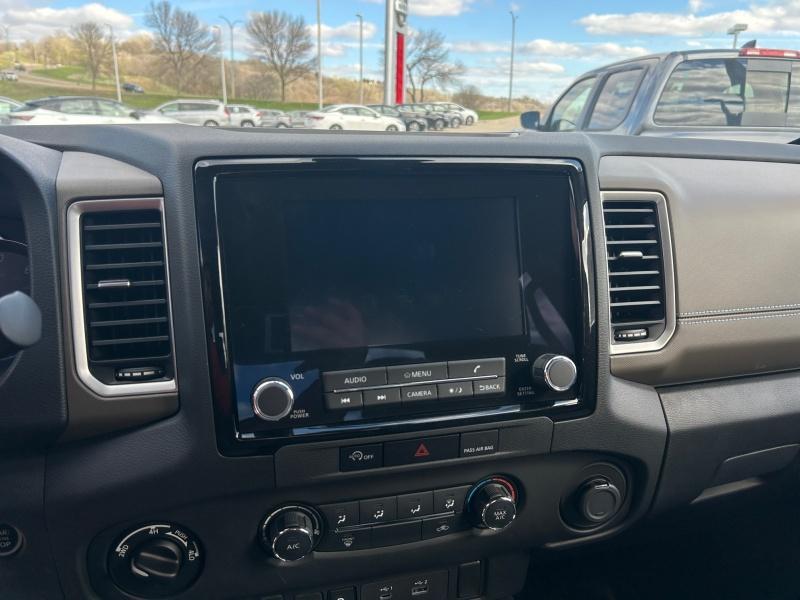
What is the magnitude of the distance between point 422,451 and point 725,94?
13.5 ft

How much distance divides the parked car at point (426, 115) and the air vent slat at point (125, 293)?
26994 millimetres

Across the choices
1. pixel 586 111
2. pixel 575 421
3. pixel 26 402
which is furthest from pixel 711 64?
pixel 26 402

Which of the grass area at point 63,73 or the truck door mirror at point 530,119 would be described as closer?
the truck door mirror at point 530,119

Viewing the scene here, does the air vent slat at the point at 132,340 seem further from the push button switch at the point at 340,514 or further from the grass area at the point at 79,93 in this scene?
the grass area at the point at 79,93

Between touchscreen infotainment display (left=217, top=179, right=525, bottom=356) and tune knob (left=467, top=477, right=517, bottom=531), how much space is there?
389mm

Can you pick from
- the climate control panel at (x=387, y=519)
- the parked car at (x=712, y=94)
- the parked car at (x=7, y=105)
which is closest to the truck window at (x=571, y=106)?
the parked car at (x=712, y=94)

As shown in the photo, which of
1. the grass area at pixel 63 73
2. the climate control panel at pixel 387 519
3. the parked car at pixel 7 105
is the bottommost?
the climate control panel at pixel 387 519

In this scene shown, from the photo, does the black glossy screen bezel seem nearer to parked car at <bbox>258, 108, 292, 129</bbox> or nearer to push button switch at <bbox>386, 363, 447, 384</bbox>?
push button switch at <bbox>386, 363, 447, 384</bbox>

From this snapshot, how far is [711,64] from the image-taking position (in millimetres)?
4711

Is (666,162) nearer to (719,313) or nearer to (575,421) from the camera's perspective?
(719,313)

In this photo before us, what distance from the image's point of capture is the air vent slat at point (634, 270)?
5.73 ft

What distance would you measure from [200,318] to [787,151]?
182cm

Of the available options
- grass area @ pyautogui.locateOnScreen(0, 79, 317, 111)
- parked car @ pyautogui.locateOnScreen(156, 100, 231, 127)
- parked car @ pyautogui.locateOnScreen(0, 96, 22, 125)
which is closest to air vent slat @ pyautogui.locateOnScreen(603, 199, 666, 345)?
grass area @ pyautogui.locateOnScreen(0, 79, 317, 111)

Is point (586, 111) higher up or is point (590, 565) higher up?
point (586, 111)
